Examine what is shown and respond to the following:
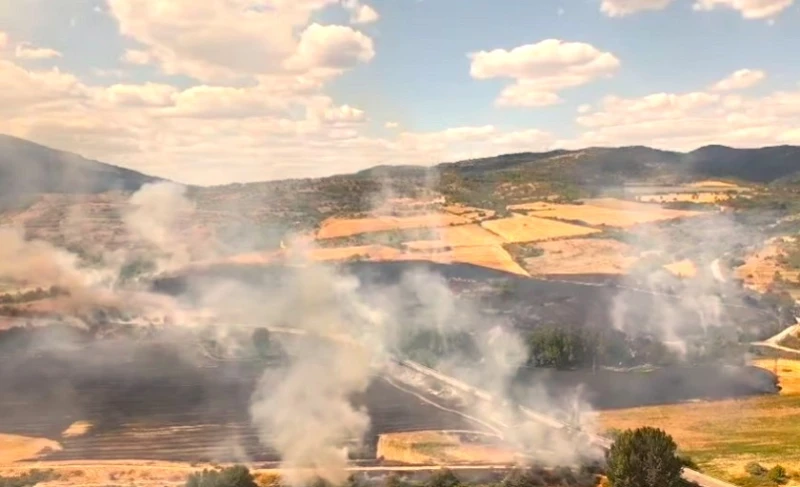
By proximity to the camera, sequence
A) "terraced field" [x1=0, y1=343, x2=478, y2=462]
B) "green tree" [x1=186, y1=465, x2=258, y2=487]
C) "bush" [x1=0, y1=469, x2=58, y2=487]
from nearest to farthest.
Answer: "green tree" [x1=186, y1=465, x2=258, y2=487] → "bush" [x1=0, y1=469, x2=58, y2=487] → "terraced field" [x1=0, y1=343, x2=478, y2=462]

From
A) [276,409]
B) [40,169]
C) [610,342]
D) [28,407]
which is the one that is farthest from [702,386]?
[40,169]

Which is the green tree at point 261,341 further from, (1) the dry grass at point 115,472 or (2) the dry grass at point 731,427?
(2) the dry grass at point 731,427

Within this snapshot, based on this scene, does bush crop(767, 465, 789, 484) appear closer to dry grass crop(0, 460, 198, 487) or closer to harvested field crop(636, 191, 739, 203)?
dry grass crop(0, 460, 198, 487)

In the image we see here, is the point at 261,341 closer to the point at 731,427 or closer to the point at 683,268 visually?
the point at 731,427

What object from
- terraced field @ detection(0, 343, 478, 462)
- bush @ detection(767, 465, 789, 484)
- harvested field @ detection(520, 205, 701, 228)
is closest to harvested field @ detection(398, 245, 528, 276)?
harvested field @ detection(520, 205, 701, 228)

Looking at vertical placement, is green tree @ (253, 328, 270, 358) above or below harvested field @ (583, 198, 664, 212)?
below

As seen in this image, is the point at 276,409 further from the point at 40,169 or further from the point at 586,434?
the point at 40,169
